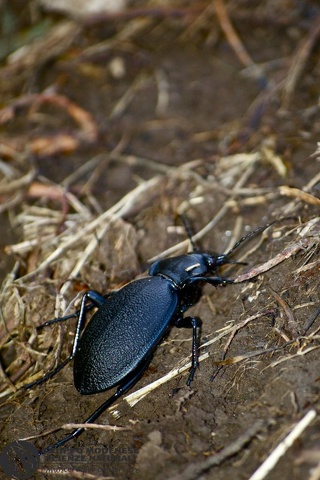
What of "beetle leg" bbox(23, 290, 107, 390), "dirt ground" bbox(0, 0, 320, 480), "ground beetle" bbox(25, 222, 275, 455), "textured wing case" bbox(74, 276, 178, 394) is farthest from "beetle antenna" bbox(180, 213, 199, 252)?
"beetle leg" bbox(23, 290, 107, 390)

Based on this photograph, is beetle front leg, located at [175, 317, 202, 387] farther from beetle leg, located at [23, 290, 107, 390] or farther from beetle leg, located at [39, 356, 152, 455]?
beetle leg, located at [23, 290, 107, 390]

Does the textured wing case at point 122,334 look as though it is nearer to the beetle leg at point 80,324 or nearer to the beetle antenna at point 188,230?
the beetle leg at point 80,324

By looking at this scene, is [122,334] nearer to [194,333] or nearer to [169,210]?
[194,333]

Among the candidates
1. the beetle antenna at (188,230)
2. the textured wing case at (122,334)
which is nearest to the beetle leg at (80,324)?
the textured wing case at (122,334)

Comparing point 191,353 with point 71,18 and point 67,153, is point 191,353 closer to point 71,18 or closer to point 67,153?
point 67,153

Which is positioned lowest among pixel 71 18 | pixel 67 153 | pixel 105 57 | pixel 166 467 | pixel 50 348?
pixel 166 467

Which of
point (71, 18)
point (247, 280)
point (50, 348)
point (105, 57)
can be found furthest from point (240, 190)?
point (71, 18)
